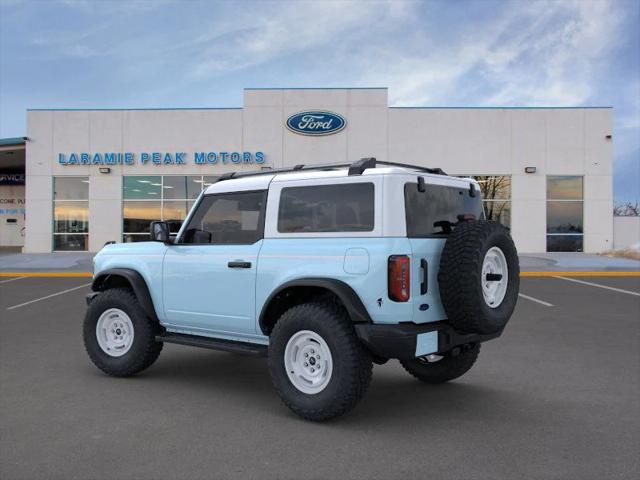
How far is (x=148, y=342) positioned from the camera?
5.84 meters

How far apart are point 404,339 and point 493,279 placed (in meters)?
1.03

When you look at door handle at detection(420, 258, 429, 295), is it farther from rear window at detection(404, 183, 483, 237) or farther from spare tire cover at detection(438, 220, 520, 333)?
rear window at detection(404, 183, 483, 237)

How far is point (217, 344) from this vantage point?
17.4ft

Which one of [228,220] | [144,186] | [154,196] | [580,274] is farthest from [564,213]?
[228,220]

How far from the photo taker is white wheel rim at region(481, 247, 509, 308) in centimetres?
467

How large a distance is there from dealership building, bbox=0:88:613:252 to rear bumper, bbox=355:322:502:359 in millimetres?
20224

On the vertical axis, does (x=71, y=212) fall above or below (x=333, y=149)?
below

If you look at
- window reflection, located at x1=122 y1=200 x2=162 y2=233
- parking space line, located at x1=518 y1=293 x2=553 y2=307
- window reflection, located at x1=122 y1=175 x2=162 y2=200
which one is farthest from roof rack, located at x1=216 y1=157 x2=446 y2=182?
window reflection, located at x1=122 y1=200 x2=162 y2=233

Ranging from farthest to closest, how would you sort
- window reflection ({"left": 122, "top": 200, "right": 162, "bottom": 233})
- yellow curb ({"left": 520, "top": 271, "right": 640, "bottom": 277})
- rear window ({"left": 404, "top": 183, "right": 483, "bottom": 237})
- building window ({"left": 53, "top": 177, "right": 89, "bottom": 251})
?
building window ({"left": 53, "top": 177, "right": 89, "bottom": 251}) < window reflection ({"left": 122, "top": 200, "right": 162, "bottom": 233}) < yellow curb ({"left": 520, "top": 271, "right": 640, "bottom": 277}) < rear window ({"left": 404, "top": 183, "right": 483, "bottom": 237})

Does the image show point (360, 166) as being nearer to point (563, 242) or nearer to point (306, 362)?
point (306, 362)

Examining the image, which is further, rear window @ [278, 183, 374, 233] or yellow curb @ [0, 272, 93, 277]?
yellow curb @ [0, 272, 93, 277]

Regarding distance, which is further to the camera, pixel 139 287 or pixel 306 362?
pixel 139 287

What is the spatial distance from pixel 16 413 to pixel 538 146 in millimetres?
23387

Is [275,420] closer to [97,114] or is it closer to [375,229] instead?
[375,229]
